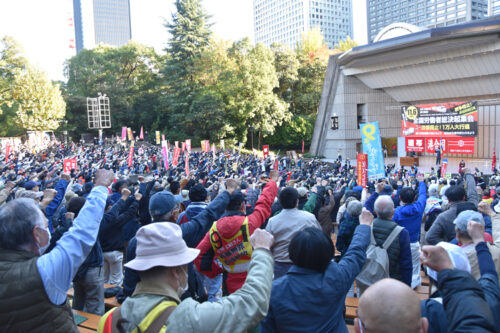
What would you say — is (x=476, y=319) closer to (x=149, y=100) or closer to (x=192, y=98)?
(x=192, y=98)

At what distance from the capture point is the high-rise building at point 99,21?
9338 cm

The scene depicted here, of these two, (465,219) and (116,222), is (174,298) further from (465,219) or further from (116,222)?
(116,222)

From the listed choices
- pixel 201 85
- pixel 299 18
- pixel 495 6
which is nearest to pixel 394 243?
pixel 201 85

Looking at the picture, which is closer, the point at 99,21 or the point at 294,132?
the point at 294,132

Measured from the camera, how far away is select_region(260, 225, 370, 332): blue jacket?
72.9 inches

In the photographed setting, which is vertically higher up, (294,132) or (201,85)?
(201,85)

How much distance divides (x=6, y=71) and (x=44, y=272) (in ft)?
117

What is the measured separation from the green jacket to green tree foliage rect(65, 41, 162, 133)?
3571 cm

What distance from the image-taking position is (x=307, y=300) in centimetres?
185

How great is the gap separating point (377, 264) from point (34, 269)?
91.7 inches

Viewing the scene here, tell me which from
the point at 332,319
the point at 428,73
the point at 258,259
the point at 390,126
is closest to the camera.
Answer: the point at 258,259

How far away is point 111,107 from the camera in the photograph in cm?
3522

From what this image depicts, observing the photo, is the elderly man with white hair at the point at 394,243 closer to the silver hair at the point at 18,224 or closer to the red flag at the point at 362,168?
the silver hair at the point at 18,224

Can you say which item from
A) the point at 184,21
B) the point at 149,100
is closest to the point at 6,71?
the point at 149,100
